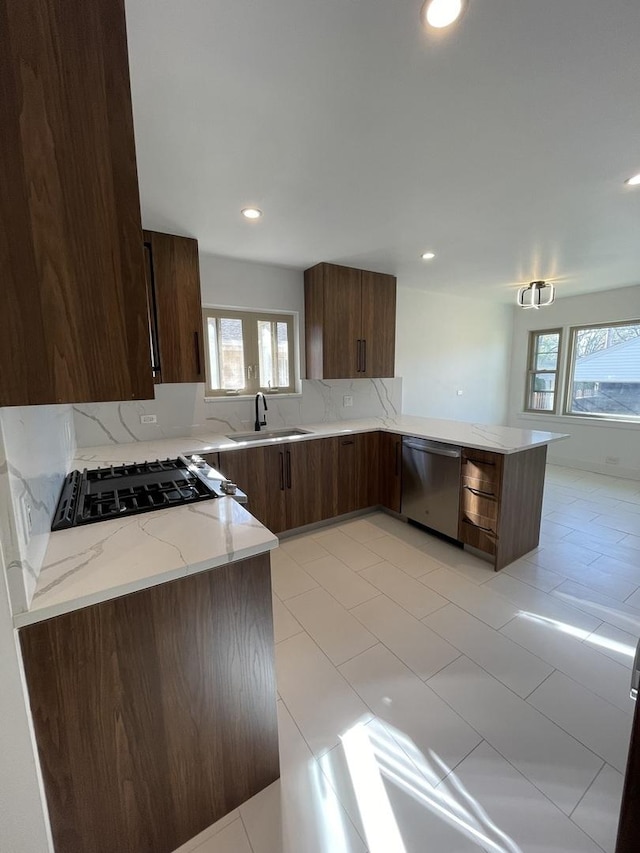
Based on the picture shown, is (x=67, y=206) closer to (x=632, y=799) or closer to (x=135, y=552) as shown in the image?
(x=135, y=552)

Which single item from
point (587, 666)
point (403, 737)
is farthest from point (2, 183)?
point (587, 666)

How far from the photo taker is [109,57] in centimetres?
73

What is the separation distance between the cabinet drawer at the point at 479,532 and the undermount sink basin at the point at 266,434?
1.50 meters

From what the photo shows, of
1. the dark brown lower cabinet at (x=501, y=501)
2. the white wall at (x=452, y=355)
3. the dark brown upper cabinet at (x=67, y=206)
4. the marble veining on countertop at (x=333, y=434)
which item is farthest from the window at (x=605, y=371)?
the dark brown upper cabinet at (x=67, y=206)

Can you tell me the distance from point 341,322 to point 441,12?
2425mm

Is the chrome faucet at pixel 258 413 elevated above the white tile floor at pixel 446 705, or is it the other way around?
the chrome faucet at pixel 258 413

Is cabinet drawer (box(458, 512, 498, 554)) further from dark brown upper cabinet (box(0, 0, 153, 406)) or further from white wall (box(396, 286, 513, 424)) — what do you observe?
dark brown upper cabinet (box(0, 0, 153, 406))

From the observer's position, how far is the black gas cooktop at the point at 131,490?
135cm

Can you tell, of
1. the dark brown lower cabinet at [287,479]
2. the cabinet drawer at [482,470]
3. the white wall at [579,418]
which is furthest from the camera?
the white wall at [579,418]

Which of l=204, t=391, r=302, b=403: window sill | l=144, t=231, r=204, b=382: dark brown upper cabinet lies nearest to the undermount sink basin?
l=204, t=391, r=302, b=403: window sill

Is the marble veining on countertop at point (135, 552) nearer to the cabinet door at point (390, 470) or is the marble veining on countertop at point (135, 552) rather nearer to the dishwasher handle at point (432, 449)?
the dishwasher handle at point (432, 449)

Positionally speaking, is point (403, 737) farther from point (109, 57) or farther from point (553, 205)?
point (553, 205)

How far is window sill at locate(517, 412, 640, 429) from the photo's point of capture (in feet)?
15.3

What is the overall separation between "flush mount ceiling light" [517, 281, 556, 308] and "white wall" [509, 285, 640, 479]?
4.59 feet
